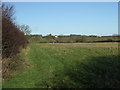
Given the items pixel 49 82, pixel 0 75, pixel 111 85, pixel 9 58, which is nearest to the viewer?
pixel 111 85

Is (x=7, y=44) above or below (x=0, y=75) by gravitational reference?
above

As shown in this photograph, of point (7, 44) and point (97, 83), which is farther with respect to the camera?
point (7, 44)

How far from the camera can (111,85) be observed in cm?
947

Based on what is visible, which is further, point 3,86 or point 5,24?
point 5,24

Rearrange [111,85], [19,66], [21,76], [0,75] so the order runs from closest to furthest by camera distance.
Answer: [111,85] → [0,75] → [21,76] → [19,66]

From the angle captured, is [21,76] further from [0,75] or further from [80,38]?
[80,38]

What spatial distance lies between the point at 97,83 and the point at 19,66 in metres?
6.32

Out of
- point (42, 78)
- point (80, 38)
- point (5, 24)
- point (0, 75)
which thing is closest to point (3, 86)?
point (0, 75)

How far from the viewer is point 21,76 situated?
12.1 m

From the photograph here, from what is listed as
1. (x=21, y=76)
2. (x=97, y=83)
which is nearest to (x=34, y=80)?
(x=21, y=76)

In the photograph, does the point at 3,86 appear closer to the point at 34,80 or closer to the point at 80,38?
the point at 34,80

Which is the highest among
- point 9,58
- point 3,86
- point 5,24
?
point 5,24

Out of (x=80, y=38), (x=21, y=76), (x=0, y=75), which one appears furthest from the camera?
(x=80, y=38)

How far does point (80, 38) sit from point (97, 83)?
88943 mm
